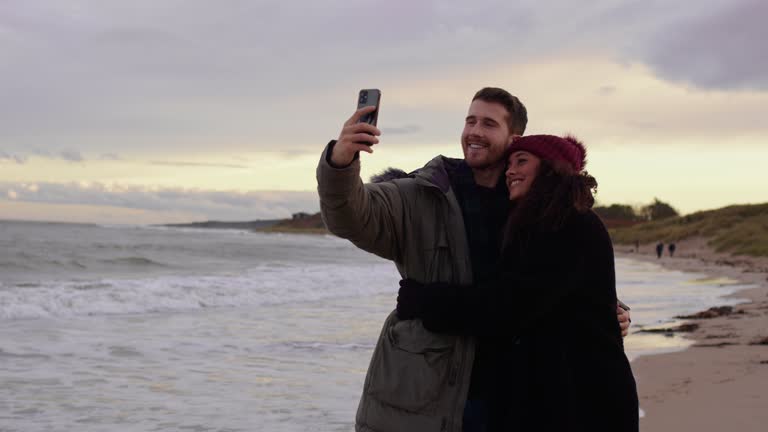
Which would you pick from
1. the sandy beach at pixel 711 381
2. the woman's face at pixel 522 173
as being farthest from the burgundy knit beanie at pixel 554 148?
the sandy beach at pixel 711 381

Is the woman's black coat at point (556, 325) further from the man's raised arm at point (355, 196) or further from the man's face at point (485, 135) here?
the man's face at point (485, 135)

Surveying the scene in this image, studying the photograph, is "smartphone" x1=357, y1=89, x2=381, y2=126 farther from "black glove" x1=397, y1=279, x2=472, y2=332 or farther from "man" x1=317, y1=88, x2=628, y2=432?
"black glove" x1=397, y1=279, x2=472, y2=332

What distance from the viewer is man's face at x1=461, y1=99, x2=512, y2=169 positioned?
267 centimetres

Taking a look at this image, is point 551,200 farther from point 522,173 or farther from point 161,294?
point 161,294

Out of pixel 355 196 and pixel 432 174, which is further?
pixel 432 174

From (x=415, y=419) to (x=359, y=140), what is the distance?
0.86m

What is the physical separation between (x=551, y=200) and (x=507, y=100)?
56 centimetres

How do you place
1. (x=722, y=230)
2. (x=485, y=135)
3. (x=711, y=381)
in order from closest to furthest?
(x=485, y=135)
(x=711, y=381)
(x=722, y=230)

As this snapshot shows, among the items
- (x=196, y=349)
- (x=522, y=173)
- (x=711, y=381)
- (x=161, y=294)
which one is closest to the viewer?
(x=522, y=173)

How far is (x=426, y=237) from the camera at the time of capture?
252cm

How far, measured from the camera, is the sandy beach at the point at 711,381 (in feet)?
17.7

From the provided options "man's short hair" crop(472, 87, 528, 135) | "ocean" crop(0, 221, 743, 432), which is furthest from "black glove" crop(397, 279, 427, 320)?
"ocean" crop(0, 221, 743, 432)

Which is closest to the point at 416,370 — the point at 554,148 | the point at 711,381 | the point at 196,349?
the point at 554,148

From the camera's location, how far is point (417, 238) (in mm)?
2557
